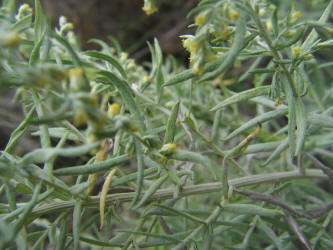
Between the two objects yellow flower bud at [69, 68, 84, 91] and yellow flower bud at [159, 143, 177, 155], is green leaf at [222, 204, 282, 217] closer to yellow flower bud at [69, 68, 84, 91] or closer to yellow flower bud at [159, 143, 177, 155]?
yellow flower bud at [159, 143, 177, 155]

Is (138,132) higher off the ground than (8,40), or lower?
lower

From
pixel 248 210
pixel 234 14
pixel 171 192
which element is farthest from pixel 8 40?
pixel 248 210

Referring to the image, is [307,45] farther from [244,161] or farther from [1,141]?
[1,141]

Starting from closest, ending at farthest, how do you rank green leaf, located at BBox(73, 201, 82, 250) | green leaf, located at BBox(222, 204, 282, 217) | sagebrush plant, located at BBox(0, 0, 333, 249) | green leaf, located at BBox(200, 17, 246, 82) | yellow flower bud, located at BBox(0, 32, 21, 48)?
yellow flower bud, located at BBox(0, 32, 21, 48) → sagebrush plant, located at BBox(0, 0, 333, 249) → green leaf, located at BBox(200, 17, 246, 82) → green leaf, located at BBox(73, 201, 82, 250) → green leaf, located at BBox(222, 204, 282, 217)

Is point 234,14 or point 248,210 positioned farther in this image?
point 248,210

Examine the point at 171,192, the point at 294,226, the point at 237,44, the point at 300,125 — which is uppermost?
the point at 237,44

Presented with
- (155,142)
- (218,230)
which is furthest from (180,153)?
(218,230)

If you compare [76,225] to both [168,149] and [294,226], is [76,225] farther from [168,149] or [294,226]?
[294,226]

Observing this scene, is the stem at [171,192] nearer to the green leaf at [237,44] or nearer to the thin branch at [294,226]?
the thin branch at [294,226]

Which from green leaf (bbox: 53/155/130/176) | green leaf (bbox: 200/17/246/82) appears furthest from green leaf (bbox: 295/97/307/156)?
green leaf (bbox: 53/155/130/176)

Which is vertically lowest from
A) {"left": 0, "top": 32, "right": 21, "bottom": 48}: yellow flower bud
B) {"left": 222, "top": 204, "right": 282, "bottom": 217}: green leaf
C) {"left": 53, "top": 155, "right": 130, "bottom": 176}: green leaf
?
{"left": 222, "top": 204, "right": 282, "bottom": 217}: green leaf

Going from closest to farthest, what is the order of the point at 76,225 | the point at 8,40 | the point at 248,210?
the point at 8,40 < the point at 76,225 < the point at 248,210

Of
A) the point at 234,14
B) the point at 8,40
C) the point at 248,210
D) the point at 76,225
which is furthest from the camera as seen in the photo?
the point at 248,210
